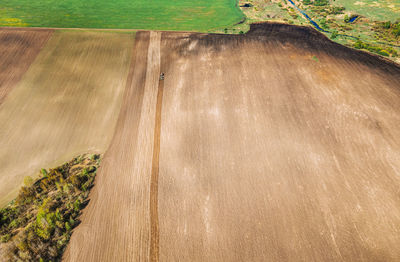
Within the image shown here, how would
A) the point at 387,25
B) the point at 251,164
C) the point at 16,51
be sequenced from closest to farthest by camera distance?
the point at 251,164 < the point at 16,51 < the point at 387,25

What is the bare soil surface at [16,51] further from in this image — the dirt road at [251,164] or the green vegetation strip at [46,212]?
the dirt road at [251,164]

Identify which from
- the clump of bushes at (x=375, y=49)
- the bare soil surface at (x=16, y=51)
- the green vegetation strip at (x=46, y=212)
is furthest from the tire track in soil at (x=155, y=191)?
the clump of bushes at (x=375, y=49)

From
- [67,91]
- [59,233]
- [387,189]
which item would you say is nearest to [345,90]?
[387,189]

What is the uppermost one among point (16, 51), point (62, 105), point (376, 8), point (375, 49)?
point (376, 8)

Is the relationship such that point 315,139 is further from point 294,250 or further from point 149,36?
point 149,36

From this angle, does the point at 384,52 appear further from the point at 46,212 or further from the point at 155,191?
the point at 46,212

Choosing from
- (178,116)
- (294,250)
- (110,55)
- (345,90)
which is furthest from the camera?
(110,55)

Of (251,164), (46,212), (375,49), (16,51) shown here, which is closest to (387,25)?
(375,49)
